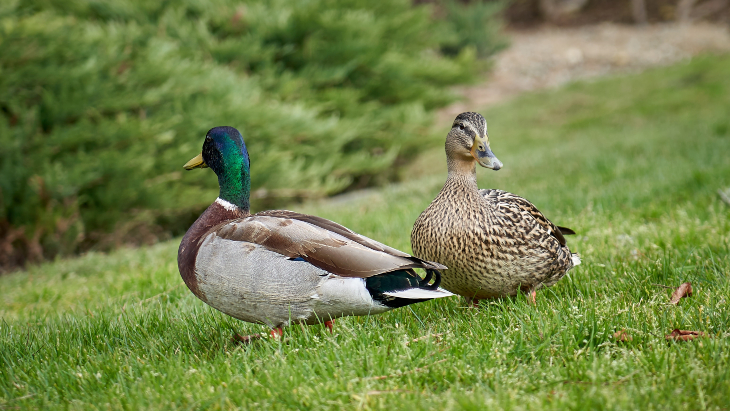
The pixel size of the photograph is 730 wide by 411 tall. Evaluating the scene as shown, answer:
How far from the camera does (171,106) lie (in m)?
7.30

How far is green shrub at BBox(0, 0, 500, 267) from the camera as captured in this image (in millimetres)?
6207

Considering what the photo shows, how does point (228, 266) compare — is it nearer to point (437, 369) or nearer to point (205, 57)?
point (437, 369)

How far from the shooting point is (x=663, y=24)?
23.8 m

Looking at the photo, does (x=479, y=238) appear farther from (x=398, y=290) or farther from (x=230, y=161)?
(x=230, y=161)

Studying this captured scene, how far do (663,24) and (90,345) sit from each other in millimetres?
25394

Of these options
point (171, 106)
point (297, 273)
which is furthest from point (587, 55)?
point (297, 273)

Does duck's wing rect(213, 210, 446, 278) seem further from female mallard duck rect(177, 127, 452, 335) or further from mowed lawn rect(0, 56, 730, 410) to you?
mowed lawn rect(0, 56, 730, 410)

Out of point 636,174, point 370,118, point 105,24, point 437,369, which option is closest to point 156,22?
point 105,24

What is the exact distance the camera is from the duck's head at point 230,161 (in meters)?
3.31

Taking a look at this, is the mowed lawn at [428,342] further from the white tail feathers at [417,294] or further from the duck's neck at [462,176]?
the duck's neck at [462,176]

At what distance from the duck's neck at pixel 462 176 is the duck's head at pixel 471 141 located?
0.03m

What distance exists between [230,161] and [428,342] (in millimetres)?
1476

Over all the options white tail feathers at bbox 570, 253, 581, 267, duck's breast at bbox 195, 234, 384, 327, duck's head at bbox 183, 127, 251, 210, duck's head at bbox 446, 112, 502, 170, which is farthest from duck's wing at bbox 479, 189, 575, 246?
duck's head at bbox 183, 127, 251, 210

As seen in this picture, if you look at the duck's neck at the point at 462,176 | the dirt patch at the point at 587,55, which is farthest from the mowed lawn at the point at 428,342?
the dirt patch at the point at 587,55
